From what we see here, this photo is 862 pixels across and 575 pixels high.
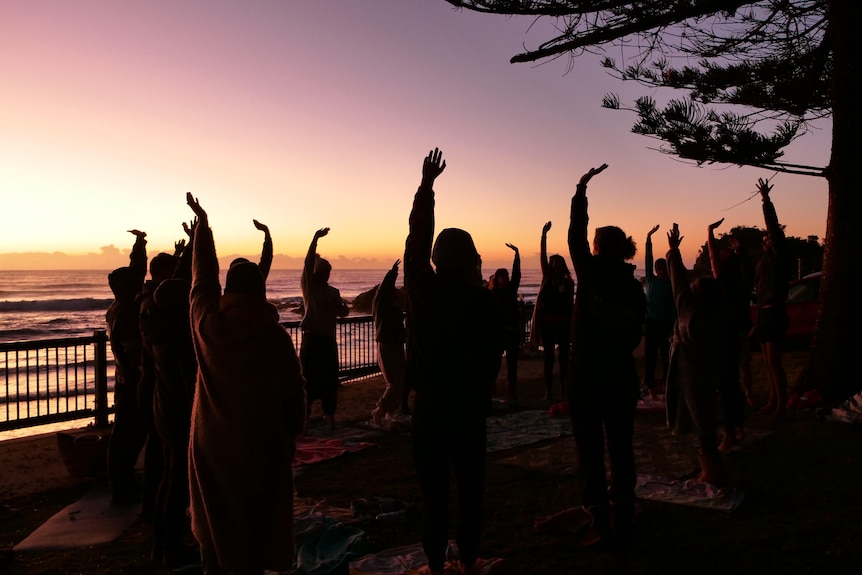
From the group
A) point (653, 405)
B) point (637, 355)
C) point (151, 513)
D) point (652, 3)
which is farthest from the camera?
point (637, 355)

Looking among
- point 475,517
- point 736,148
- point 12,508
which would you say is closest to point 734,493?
point 475,517

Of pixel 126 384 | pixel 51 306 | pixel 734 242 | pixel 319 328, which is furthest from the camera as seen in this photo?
pixel 51 306

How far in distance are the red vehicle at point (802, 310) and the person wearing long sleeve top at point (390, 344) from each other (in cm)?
910

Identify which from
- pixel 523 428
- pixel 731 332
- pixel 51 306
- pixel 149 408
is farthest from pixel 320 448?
pixel 51 306

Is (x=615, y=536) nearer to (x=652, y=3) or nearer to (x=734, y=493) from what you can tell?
(x=734, y=493)

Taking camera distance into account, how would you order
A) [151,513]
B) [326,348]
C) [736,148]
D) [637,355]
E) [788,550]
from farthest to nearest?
[637,355], [736,148], [326,348], [151,513], [788,550]

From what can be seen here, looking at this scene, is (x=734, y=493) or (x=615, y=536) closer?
(x=615, y=536)

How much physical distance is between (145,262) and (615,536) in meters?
4.46

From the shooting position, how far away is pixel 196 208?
12.5 feet

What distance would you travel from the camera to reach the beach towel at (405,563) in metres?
3.88

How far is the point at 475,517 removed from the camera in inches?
146

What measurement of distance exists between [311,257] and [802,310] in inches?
447

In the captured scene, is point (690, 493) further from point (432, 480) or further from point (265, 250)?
point (265, 250)

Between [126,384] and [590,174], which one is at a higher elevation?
[590,174]
